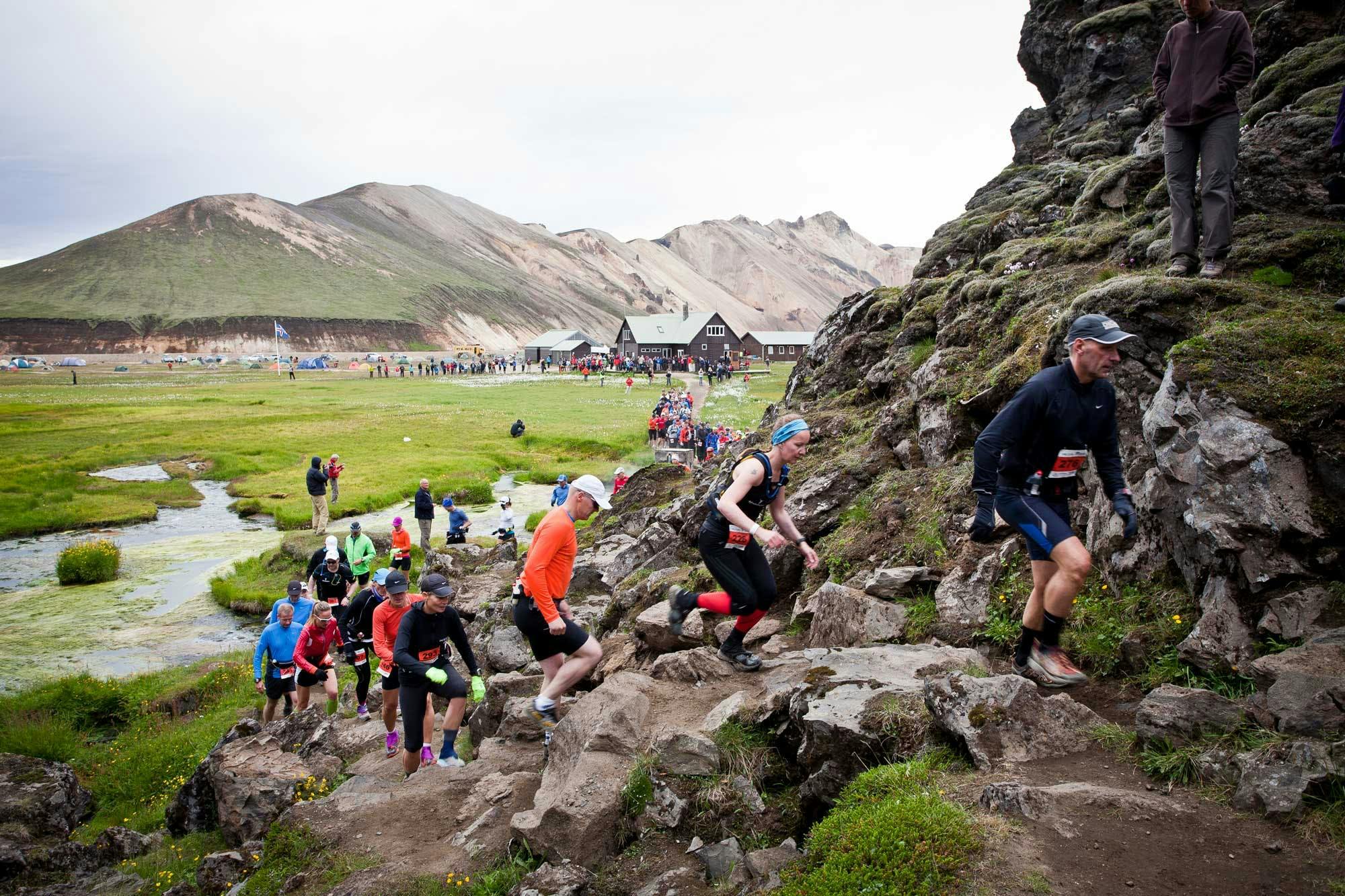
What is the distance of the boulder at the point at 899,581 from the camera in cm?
806

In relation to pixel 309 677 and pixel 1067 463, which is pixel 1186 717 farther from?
pixel 309 677

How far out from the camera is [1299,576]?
17.1 ft

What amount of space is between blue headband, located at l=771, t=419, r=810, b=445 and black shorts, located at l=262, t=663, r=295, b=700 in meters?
9.59

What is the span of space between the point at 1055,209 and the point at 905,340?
4420 mm

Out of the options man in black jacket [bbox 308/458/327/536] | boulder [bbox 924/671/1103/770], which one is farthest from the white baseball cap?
man in black jacket [bbox 308/458/327/536]

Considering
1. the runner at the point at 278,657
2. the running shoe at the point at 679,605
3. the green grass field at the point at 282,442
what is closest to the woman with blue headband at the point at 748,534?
the running shoe at the point at 679,605

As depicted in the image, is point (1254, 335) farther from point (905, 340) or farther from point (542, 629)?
point (905, 340)

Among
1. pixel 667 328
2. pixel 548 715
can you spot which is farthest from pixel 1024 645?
pixel 667 328

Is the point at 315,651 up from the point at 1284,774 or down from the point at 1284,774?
down

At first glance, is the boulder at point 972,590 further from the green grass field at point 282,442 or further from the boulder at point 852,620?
the green grass field at point 282,442

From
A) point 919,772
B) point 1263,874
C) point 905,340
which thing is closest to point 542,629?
point 919,772

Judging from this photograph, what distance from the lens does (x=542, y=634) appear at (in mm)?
7684

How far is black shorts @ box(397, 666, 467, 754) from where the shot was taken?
8.52 metres

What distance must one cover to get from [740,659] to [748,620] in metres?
0.46
